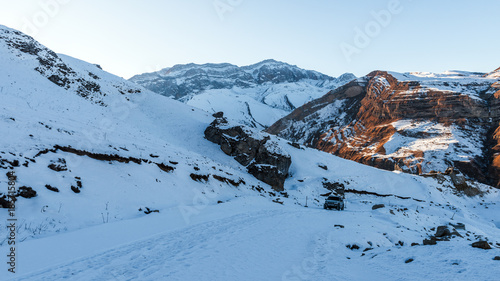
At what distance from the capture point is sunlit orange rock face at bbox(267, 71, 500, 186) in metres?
67.9

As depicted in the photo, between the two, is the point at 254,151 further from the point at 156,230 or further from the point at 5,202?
the point at 5,202

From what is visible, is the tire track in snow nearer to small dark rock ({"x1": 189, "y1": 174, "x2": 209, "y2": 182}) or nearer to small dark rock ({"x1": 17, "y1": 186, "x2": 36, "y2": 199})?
small dark rock ({"x1": 17, "y1": 186, "x2": 36, "y2": 199})

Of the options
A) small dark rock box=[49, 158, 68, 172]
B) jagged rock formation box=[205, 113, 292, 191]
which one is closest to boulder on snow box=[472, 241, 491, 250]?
small dark rock box=[49, 158, 68, 172]

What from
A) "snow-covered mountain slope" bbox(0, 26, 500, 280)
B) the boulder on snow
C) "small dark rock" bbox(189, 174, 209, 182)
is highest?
the boulder on snow

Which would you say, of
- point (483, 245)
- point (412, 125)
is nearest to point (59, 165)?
point (483, 245)

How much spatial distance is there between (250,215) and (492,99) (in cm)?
9723

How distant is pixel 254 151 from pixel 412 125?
2708 inches

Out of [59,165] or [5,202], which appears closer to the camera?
[5,202]

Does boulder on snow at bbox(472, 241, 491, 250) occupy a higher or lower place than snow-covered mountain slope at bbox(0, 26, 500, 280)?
higher

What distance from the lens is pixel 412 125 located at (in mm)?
83312

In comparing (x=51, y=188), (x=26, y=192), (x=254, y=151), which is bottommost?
(x=254, y=151)

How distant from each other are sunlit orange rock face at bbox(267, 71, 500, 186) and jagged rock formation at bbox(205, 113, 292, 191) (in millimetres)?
47105

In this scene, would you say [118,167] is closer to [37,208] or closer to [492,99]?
[37,208]

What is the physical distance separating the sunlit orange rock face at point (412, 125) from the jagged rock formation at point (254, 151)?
47105 millimetres
